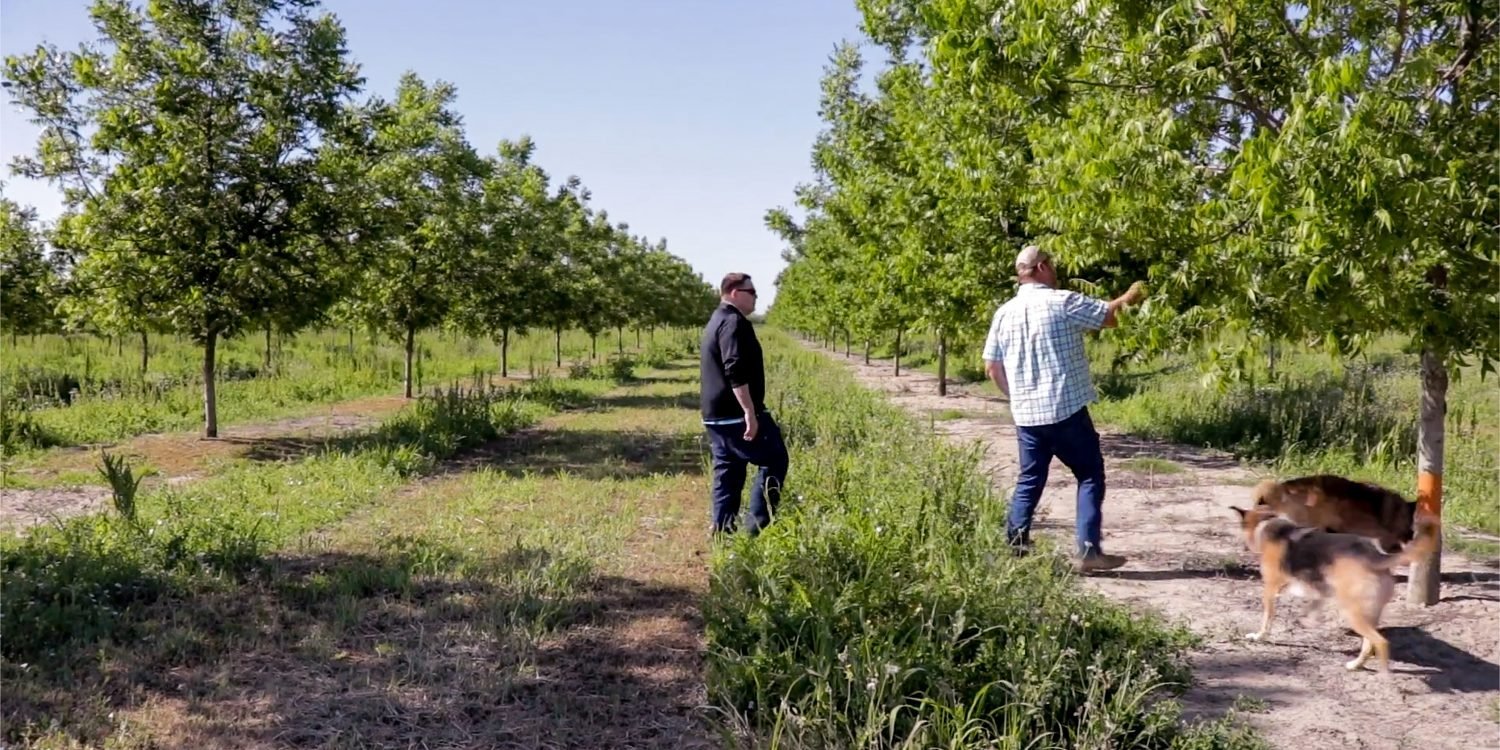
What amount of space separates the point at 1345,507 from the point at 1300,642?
32.8 inches

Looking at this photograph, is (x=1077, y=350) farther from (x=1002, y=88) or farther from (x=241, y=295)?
(x=241, y=295)

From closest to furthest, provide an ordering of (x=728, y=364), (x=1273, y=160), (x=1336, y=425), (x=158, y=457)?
(x=1273, y=160) → (x=728, y=364) → (x=1336, y=425) → (x=158, y=457)

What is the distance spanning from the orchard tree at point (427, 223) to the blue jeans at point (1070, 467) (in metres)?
12.5

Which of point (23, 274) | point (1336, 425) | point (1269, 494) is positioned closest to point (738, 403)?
point (1269, 494)

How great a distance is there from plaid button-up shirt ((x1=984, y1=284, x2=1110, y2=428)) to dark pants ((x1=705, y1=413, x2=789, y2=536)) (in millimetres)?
1511

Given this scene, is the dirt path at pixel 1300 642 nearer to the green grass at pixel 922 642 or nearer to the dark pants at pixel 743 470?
the green grass at pixel 922 642

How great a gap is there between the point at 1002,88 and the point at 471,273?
1418 centimetres

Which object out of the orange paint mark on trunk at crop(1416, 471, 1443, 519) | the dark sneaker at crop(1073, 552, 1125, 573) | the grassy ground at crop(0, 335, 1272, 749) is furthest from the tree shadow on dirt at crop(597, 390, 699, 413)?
the orange paint mark on trunk at crop(1416, 471, 1443, 519)

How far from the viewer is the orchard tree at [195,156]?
10.5 meters

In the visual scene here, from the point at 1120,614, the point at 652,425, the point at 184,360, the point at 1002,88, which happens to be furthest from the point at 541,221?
the point at 1120,614

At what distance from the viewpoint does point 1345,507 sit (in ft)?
15.7

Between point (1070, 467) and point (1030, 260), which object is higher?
point (1030, 260)

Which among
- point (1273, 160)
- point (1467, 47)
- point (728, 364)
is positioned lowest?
point (728, 364)

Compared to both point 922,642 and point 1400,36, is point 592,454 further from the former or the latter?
point 1400,36
